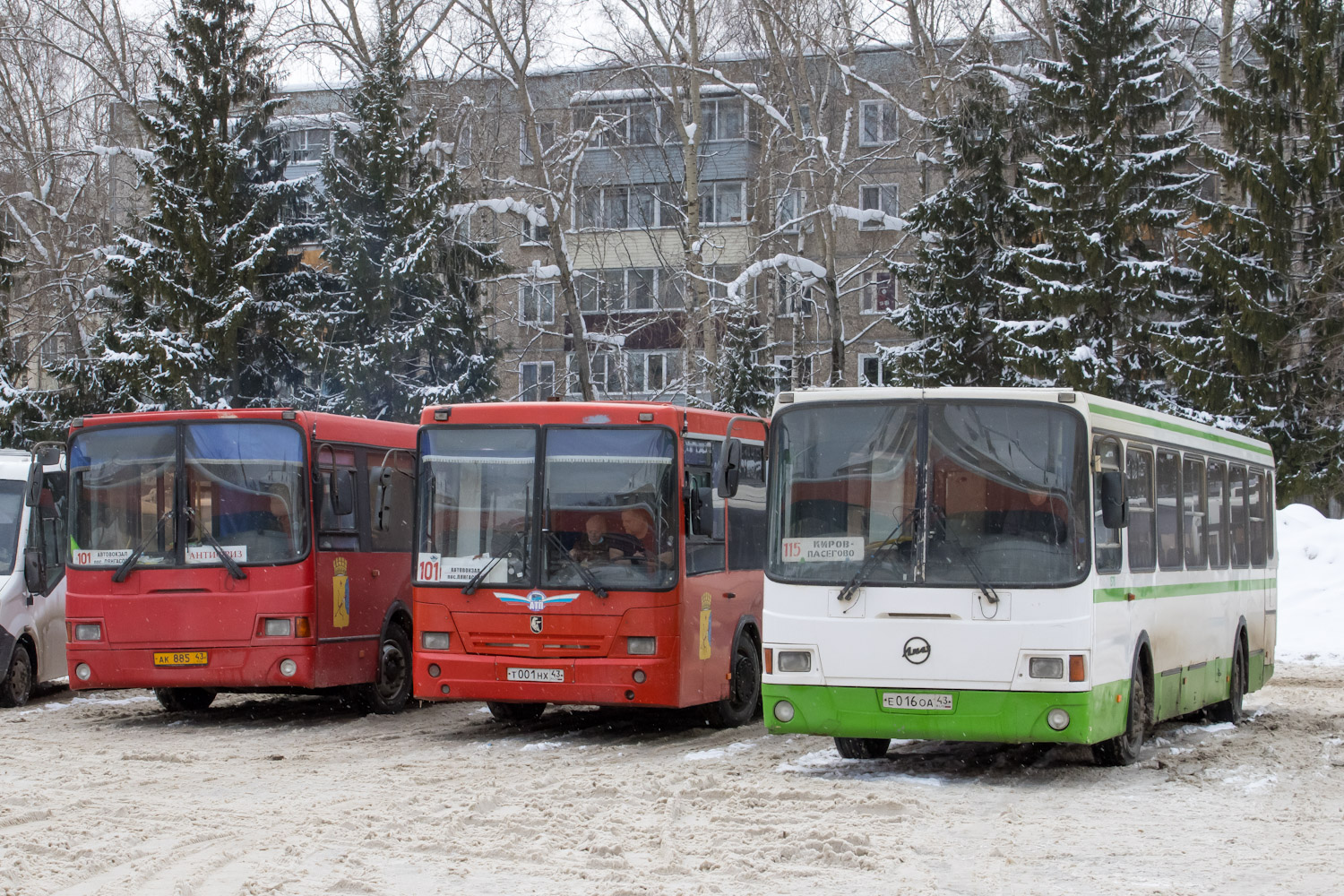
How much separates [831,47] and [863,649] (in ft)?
86.4

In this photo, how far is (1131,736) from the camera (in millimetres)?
12672

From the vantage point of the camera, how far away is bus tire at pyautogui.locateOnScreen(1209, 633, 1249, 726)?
16.2m

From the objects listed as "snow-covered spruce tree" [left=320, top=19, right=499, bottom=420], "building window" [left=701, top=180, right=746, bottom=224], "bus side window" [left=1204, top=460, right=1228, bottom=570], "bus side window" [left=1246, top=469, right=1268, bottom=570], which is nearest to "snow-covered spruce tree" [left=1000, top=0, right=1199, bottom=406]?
"snow-covered spruce tree" [left=320, top=19, right=499, bottom=420]

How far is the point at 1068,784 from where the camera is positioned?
11789 mm

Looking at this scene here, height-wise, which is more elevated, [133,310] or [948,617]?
[133,310]

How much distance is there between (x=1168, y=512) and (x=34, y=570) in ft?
37.4

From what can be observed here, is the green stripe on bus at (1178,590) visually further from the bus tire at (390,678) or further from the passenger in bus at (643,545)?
the bus tire at (390,678)

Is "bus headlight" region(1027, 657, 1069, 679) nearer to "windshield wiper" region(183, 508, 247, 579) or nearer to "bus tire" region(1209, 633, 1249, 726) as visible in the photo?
"bus tire" region(1209, 633, 1249, 726)

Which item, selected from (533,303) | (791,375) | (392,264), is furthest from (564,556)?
(533,303)

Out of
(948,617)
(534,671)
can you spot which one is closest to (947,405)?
(948,617)

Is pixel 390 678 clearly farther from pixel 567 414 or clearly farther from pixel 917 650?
pixel 917 650

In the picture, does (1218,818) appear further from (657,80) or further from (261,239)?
(657,80)

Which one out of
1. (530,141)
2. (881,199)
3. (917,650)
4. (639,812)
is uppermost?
(881,199)

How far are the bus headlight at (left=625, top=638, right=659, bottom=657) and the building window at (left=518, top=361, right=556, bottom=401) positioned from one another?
2436 cm
